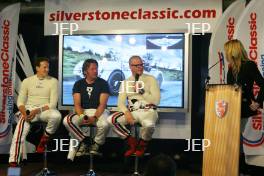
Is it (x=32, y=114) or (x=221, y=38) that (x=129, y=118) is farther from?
(x=221, y=38)

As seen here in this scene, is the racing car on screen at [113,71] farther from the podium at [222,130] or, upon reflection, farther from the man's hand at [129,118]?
the podium at [222,130]

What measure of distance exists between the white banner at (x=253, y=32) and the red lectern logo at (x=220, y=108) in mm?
1245

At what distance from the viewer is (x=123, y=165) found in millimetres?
5828

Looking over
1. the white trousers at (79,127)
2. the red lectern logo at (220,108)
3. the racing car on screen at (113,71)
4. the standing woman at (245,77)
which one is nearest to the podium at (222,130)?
the red lectern logo at (220,108)

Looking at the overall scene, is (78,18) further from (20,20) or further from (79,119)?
(79,119)

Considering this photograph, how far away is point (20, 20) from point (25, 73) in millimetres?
789

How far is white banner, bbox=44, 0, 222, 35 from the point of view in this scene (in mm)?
5668

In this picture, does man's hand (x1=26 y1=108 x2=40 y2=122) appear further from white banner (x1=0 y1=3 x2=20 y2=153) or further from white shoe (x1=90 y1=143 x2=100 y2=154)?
white banner (x1=0 y1=3 x2=20 y2=153)

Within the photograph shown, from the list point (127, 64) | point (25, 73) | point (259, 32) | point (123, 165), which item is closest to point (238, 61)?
point (259, 32)

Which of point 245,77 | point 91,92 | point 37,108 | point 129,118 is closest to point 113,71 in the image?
point 91,92

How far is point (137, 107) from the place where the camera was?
5.05 meters

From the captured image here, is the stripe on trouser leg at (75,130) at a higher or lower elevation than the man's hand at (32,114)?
lower

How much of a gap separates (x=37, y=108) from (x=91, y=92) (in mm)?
672

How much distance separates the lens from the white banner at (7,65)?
5.92 m
